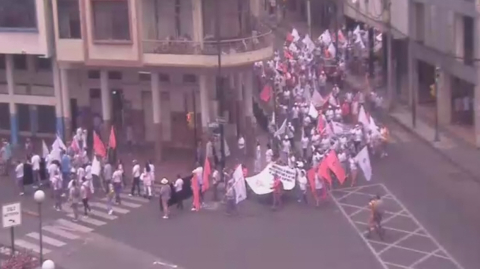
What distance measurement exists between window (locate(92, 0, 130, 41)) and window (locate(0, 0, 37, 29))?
370 centimetres

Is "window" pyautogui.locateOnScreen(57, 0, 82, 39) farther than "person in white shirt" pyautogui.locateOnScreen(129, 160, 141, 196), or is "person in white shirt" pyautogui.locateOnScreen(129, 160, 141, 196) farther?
"window" pyautogui.locateOnScreen(57, 0, 82, 39)

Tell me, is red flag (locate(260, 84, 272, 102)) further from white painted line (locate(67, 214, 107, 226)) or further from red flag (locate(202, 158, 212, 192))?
white painted line (locate(67, 214, 107, 226))

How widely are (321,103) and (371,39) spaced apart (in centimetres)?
1744

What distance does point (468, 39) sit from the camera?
144 ft

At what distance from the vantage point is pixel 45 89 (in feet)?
153

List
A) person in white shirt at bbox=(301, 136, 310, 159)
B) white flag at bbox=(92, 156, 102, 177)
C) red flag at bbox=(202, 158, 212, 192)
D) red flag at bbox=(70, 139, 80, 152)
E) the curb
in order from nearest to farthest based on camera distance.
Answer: red flag at bbox=(202, 158, 212, 192)
white flag at bbox=(92, 156, 102, 177)
the curb
red flag at bbox=(70, 139, 80, 152)
person in white shirt at bbox=(301, 136, 310, 159)

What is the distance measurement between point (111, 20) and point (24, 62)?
7.80 m

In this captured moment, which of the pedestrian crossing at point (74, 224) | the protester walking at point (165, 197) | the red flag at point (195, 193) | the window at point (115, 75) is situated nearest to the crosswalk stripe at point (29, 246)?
the pedestrian crossing at point (74, 224)

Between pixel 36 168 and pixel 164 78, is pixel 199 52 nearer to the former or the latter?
pixel 164 78

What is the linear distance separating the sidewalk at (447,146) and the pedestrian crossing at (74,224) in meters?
11.9

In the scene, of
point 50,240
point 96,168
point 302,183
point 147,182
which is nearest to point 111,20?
point 96,168

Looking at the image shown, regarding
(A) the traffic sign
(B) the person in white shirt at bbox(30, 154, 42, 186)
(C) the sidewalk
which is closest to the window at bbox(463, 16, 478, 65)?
(C) the sidewalk

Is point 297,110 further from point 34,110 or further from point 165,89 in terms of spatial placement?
point 34,110

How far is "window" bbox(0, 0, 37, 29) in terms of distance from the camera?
4447cm
